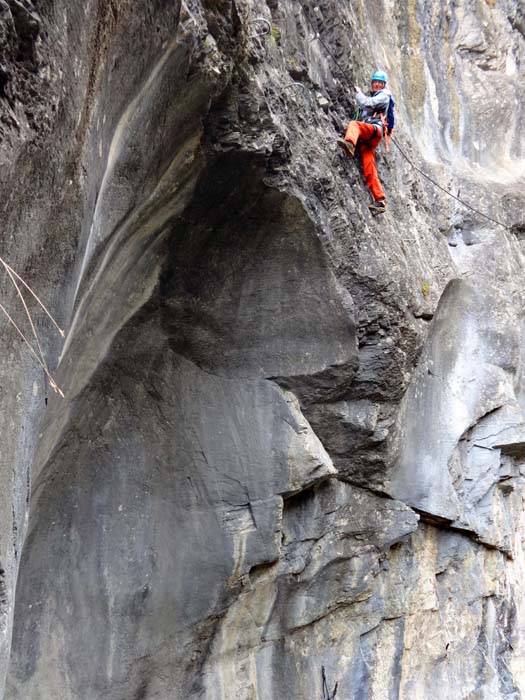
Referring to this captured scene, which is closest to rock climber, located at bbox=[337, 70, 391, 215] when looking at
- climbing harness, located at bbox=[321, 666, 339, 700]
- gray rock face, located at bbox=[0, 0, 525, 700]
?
gray rock face, located at bbox=[0, 0, 525, 700]

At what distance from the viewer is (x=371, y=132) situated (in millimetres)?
5418

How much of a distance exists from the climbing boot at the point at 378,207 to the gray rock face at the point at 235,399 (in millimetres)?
103

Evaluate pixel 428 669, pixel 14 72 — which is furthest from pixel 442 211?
pixel 14 72

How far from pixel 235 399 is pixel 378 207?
1.78 m

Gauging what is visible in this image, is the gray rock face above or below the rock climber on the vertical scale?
below

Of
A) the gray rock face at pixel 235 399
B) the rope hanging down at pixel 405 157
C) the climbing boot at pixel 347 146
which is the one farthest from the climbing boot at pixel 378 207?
the rope hanging down at pixel 405 157

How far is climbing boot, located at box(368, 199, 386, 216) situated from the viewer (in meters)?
5.54

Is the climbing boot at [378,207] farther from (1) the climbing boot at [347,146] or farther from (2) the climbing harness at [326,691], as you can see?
(2) the climbing harness at [326,691]

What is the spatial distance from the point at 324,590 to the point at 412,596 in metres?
1.02

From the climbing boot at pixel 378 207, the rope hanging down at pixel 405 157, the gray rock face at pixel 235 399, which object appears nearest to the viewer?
the gray rock face at pixel 235 399

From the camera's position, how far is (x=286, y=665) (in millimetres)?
5711

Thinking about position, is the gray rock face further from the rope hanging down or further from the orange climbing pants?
the orange climbing pants

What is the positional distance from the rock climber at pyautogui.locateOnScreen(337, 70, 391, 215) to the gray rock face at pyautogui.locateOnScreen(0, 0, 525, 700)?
0.38ft

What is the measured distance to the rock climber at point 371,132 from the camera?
17.3 feet
